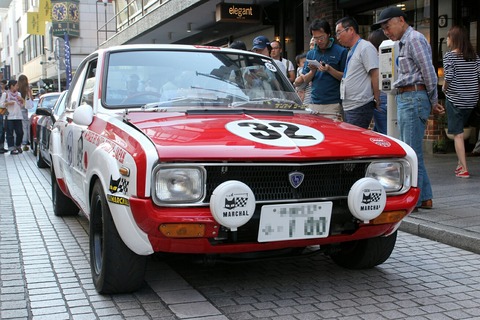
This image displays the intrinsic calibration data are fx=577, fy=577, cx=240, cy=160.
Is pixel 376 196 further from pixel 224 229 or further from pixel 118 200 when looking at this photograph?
pixel 118 200

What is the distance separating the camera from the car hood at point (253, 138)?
10.8ft

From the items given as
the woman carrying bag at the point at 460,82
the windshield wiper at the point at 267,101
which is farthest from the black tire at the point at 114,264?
the woman carrying bag at the point at 460,82

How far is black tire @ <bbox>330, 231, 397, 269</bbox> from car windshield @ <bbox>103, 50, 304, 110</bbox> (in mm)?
1251

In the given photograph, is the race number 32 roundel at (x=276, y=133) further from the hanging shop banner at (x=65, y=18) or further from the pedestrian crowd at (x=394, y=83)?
the hanging shop banner at (x=65, y=18)

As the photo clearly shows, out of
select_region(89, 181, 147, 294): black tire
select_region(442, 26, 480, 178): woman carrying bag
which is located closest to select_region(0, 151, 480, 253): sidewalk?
select_region(442, 26, 480, 178): woman carrying bag

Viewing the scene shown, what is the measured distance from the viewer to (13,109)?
14109 mm

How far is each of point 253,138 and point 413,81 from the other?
107 inches

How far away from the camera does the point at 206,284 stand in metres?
3.97

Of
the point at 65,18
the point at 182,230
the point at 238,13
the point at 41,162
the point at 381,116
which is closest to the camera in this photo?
the point at 182,230

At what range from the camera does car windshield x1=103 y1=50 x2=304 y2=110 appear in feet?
14.6

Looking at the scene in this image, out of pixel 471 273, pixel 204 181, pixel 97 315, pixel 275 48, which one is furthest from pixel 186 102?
→ pixel 275 48

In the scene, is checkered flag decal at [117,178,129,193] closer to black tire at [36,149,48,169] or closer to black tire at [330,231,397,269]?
black tire at [330,231,397,269]

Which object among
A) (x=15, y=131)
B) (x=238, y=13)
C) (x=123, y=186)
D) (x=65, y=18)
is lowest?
(x=123, y=186)

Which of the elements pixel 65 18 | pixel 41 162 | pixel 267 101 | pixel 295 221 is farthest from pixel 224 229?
pixel 65 18
